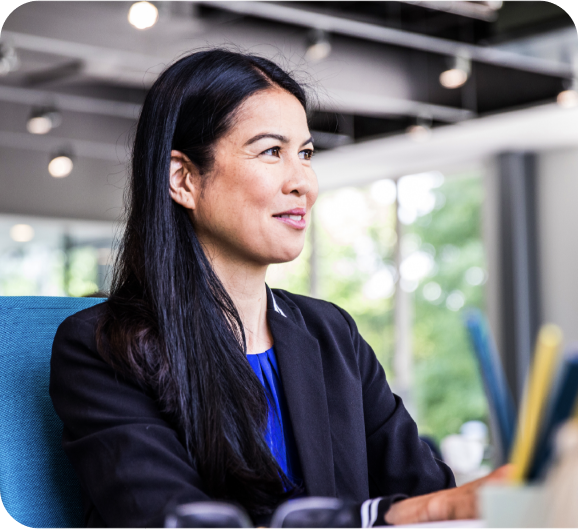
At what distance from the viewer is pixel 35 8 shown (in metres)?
4.45

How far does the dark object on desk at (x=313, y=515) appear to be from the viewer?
66cm

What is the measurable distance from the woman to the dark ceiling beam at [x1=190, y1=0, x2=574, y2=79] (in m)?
2.80

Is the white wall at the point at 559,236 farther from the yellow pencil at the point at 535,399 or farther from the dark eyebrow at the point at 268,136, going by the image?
the yellow pencil at the point at 535,399

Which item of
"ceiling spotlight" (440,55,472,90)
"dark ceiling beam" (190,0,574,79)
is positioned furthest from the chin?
"ceiling spotlight" (440,55,472,90)

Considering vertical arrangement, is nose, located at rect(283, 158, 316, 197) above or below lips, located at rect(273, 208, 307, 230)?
above

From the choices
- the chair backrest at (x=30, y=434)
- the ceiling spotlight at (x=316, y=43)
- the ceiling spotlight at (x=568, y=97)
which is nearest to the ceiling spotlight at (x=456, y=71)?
the ceiling spotlight at (x=568, y=97)

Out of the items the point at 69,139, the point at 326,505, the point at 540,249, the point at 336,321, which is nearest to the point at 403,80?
the point at 540,249

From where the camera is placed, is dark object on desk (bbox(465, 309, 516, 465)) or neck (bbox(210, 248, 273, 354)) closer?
dark object on desk (bbox(465, 309, 516, 465))

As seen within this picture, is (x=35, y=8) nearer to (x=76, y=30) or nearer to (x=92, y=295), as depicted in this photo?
(x=76, y=30)

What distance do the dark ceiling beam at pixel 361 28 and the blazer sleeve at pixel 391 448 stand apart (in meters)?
2.95

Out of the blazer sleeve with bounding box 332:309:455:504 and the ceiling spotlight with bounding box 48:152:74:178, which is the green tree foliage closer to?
the ceiling spotlight with bounding box 48:152:74:178

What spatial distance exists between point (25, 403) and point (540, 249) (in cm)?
654

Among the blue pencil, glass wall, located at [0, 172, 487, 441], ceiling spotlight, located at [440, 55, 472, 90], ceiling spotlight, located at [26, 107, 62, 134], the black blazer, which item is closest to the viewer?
the blue pencil

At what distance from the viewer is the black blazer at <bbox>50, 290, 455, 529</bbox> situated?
3.47 ft
